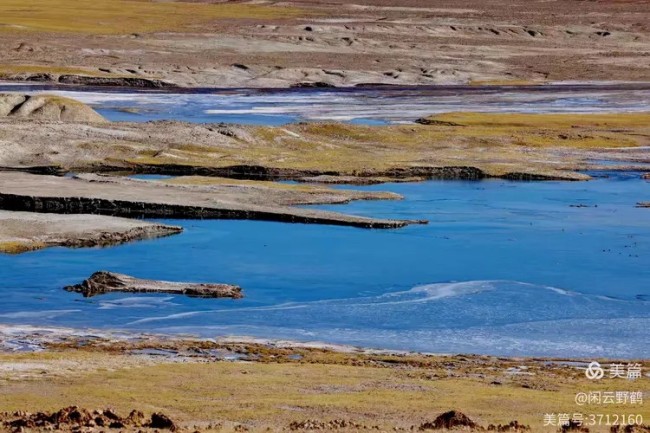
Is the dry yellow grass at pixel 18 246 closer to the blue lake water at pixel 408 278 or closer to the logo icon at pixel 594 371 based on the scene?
the blue lake water at pixel 408 278

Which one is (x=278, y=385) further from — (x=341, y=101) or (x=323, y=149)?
(x=341, y=101)

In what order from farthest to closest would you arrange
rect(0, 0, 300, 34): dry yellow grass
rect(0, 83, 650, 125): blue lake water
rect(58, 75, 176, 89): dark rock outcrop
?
rect(0, 0, 300, 34): dry yellow grass
rect(58, 75, 176, 89): dark rock outcrop
rect(0, 83, 650, 125): blue lake water

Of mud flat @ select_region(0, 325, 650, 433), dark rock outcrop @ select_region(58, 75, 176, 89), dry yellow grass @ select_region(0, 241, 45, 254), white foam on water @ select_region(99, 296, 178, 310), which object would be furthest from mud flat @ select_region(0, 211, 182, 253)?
dark rock outcrop @ select_region(58, 75, 176, 89)

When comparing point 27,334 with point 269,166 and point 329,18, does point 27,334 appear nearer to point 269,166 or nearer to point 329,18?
point 269,166

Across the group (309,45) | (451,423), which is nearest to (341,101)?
(309,45)

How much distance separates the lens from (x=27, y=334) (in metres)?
23.1

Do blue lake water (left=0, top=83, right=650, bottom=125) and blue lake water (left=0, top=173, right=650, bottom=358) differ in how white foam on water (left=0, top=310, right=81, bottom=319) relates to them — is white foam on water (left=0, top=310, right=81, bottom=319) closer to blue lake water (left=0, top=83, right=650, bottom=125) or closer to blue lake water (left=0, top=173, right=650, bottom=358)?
blue lake water (left=0, top=173, right=650, bottom=358)

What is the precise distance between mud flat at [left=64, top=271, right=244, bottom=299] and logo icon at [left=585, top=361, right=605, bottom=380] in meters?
9.21

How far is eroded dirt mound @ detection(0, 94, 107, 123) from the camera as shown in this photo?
180 feet

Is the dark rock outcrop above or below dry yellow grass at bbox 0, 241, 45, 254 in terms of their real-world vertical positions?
above

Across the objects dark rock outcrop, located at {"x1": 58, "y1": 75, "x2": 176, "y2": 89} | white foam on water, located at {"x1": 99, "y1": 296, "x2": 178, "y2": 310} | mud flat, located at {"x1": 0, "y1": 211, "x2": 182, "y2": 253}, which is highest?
dark rock outcrop, located at {"x1": 58, "y1": 75, "x2": 176, "y2": 89}

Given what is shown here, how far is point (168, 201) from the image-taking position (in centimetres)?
3806

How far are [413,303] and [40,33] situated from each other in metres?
82.7

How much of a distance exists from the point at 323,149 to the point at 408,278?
21.5m
